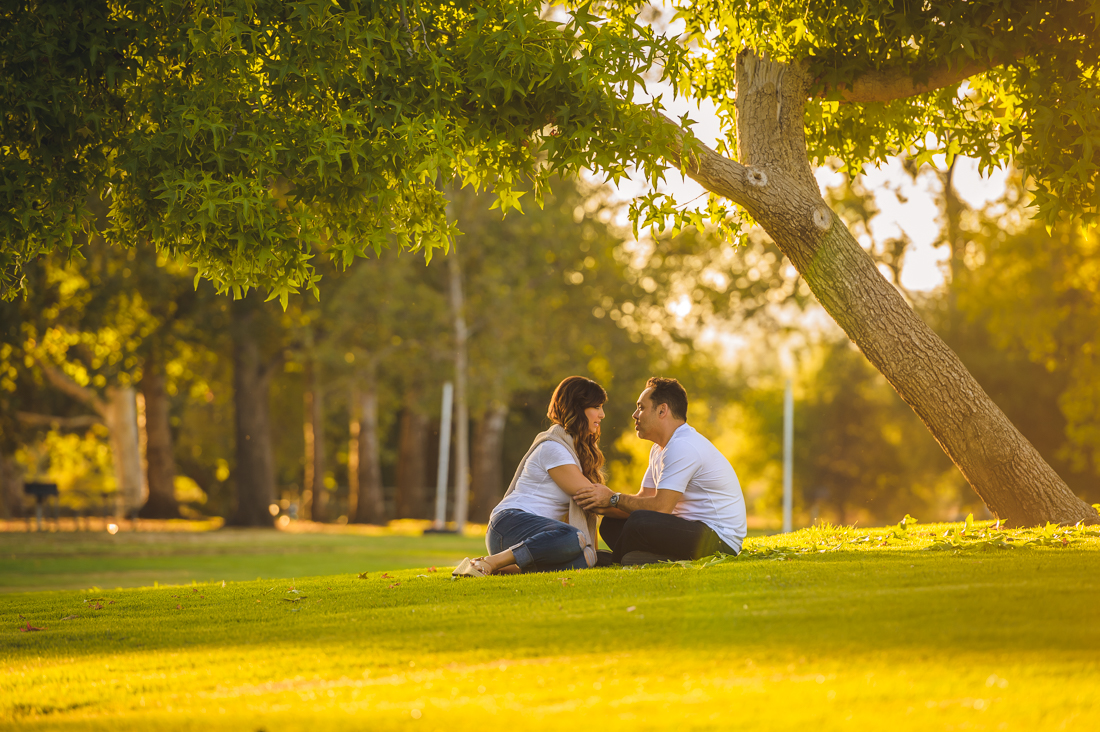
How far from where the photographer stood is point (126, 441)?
3859cm

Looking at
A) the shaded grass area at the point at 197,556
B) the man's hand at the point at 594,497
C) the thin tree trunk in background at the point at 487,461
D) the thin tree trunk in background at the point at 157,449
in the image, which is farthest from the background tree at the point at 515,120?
the thin tree trunk in background at the point at 487,461

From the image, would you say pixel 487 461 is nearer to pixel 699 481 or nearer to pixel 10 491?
pixel 10 491

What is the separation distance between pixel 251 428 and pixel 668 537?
26.9 meters

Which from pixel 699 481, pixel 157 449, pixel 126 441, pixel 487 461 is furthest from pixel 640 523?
pixel 126 441

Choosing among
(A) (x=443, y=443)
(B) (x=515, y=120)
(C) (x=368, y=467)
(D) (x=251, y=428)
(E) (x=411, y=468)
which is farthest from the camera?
(E) (x=411, y=468)

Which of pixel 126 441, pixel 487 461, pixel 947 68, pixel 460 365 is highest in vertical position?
pixel 947 68

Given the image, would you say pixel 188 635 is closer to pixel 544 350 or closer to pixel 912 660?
pixel 912 660

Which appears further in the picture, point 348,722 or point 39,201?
point 39,201

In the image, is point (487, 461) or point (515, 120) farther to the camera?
point (487, 461)

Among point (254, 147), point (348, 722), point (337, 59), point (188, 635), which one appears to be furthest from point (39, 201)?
point (348, 722)

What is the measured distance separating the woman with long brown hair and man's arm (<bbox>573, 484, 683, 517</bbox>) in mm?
79

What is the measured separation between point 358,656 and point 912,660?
8.84ft

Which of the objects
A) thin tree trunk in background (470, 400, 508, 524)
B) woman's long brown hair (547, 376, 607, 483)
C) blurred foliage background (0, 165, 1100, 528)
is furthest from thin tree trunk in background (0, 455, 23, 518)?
woman's long brown hair (547, 376, 607, 483)

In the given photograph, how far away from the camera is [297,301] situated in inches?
1281
